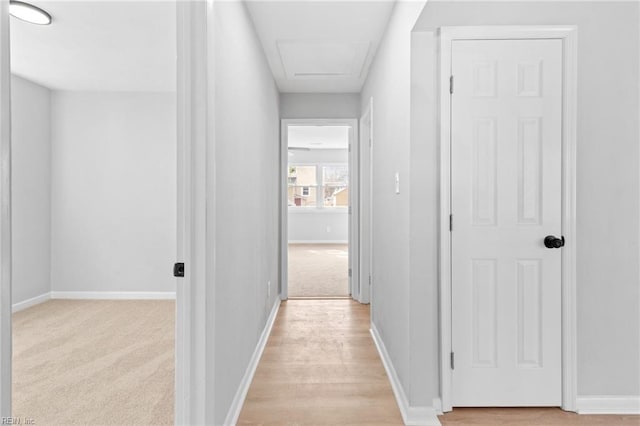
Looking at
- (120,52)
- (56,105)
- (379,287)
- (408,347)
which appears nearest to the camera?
(408,347)

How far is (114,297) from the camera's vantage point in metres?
4.34

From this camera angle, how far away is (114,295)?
14.2 feet

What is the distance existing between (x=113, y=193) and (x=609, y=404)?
4.80 m

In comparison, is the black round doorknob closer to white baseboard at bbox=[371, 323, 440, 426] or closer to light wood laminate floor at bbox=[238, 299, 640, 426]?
light wood laminate floor at bbox=[238, 299, 640, 426]

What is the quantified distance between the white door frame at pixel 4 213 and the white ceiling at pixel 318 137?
596cm

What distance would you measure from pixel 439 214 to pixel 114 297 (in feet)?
13.0

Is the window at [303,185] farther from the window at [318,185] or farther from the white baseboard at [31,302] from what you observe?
the white baseboard at [31,302]

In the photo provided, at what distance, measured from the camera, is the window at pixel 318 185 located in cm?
964

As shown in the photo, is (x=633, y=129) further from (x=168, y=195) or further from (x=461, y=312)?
(x=168, y=195)

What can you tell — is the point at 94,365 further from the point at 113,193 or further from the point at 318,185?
the point at 318,185

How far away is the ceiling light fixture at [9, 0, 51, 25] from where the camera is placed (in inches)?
94.7

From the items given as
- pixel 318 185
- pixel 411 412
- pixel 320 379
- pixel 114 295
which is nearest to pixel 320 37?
pixel 320 379

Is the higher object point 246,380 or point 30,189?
point 30,189

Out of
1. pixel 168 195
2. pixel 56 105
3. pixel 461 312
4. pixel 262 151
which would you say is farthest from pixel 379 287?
pixel 56 105
